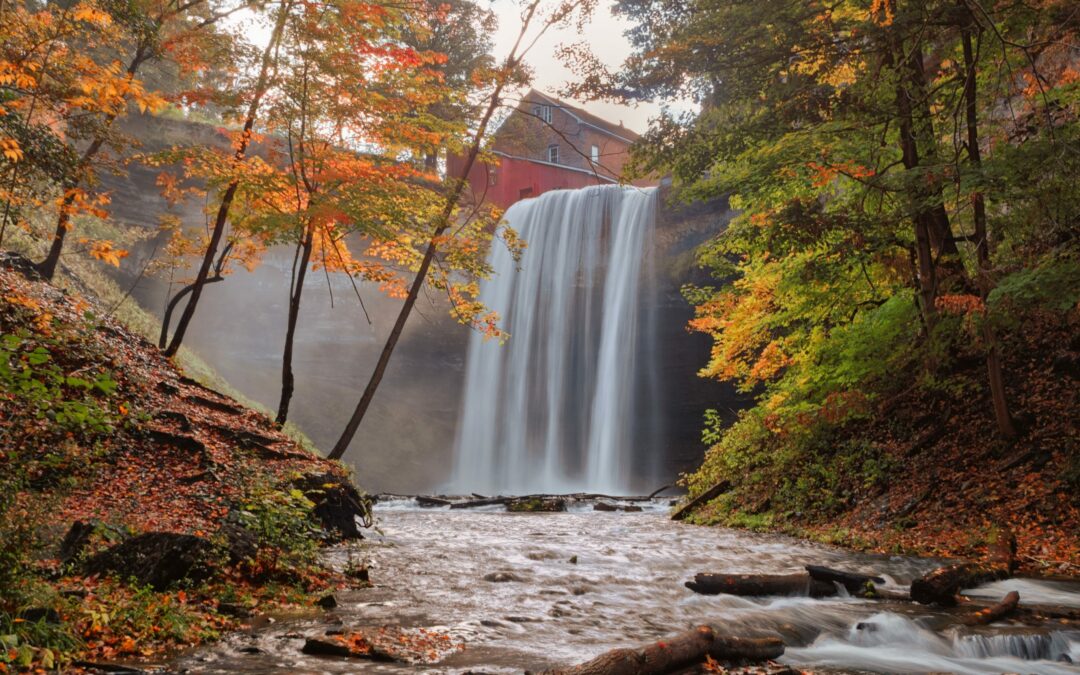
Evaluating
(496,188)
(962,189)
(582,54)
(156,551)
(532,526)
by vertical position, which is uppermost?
(496,188)

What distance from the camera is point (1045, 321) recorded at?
10734mm

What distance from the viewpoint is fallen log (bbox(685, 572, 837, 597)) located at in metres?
6.39

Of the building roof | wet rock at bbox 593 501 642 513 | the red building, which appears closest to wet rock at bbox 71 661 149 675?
wet rock at bbox 593 501 642 513

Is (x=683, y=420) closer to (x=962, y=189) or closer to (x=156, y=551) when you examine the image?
(x=962, y=189)

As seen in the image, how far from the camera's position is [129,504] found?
677 cm

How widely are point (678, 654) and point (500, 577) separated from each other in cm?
376

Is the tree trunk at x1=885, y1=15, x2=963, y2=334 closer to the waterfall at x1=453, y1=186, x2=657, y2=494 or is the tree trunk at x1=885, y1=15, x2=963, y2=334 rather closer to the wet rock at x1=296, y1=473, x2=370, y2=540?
the wet rock at x1=296, y1=473, x2=370, y2=540

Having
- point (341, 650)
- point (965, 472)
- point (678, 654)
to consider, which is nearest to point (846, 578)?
point (678, 654)

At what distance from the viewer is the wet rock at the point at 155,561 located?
4.95 m

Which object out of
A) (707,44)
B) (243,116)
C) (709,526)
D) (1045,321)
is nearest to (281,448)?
(243,116)

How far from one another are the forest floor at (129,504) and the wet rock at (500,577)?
1597 mm

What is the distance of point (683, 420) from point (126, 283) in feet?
78.2

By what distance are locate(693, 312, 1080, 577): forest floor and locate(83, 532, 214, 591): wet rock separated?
25.7 ft

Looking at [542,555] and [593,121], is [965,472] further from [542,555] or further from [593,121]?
[593,121]
